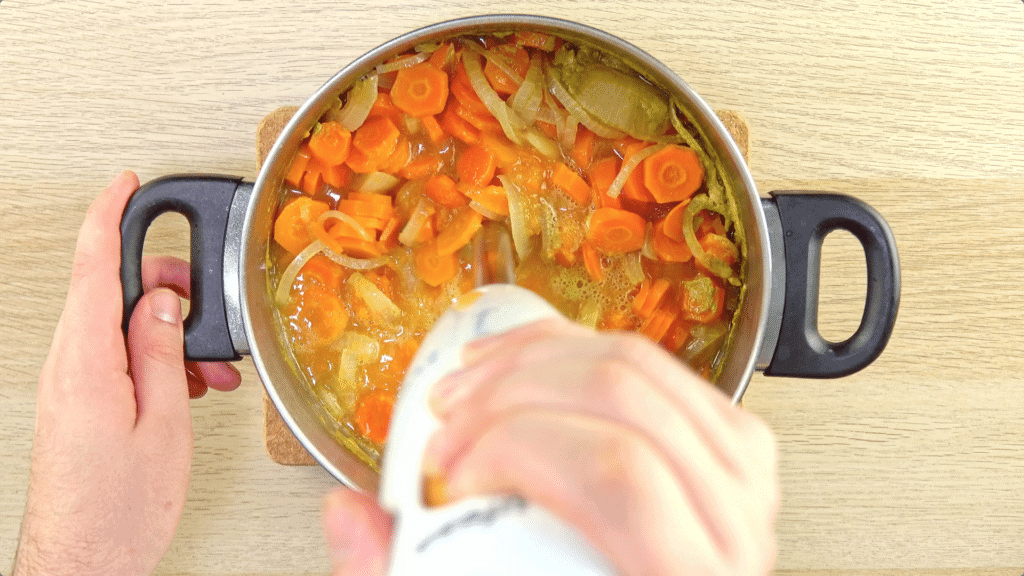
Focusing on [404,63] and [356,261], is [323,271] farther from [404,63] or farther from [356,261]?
[404,63]

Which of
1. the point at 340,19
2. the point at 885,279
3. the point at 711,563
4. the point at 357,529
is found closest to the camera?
the point at 711,563

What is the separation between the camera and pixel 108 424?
76 centimetres

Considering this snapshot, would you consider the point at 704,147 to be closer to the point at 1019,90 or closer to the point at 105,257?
the point at 1019,90

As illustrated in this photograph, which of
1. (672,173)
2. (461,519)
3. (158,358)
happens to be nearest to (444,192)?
(672,173)

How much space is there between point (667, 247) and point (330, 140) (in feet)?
1.28

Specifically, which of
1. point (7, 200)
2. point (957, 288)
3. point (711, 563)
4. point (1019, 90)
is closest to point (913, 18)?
point (1019, 90)

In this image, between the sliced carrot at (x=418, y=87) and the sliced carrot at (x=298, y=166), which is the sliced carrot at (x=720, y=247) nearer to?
the sliced carrot at (x=418, y=87)

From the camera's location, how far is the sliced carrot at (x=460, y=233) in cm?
76

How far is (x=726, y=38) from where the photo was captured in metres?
0.86

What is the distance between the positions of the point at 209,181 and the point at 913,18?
87cm

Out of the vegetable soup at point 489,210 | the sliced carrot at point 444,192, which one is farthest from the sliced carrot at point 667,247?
the sliced carrot at point 444,192

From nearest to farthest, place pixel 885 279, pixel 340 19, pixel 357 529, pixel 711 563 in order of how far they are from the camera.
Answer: pixel 711 563
pixel 357 529
pixel 885 279
pixel 340 19

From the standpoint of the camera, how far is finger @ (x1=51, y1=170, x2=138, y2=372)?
2.43 feet

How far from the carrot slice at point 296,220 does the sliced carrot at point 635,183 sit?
13.4 inches
